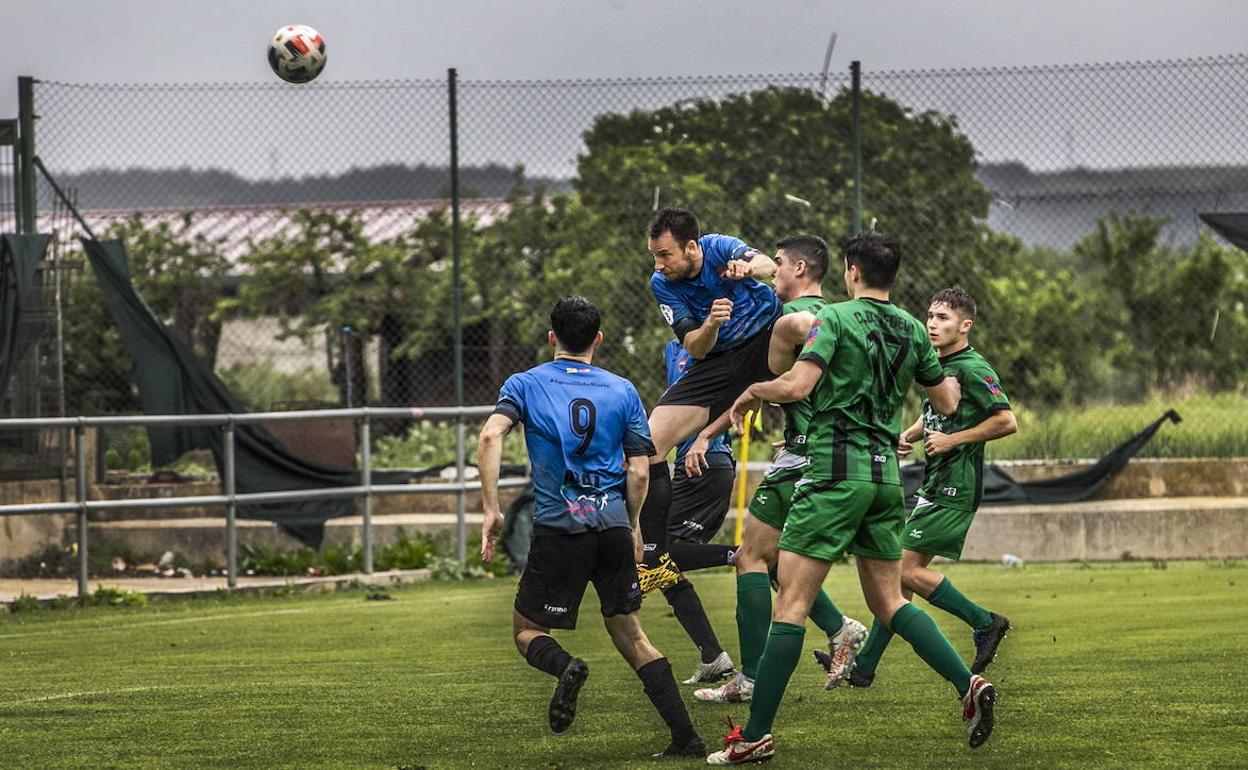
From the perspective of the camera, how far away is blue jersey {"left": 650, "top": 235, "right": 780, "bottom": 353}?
8.27 metres

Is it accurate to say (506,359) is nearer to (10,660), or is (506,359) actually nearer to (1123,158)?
(1123,158)

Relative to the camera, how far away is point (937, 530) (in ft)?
26.8

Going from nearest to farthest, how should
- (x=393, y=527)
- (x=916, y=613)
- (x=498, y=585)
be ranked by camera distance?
1. (x=916, y=613)
2. (x=498, y=585)
3. (x=393, y=527)

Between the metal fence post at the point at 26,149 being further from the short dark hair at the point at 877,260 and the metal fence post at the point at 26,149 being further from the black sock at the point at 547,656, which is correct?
the short dark hair at the point at 877,260

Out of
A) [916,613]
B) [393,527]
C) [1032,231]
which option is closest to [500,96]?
[393,527]

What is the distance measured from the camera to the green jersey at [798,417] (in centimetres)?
757

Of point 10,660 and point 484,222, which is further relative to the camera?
point 484,222

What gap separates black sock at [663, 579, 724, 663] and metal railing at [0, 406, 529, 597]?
17.3 ft

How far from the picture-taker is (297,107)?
15.4 metres

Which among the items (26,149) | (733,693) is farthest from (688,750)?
(26,149)

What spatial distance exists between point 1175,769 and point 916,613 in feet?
3.42

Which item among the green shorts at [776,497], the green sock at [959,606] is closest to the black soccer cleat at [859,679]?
the green sock at [959,606]

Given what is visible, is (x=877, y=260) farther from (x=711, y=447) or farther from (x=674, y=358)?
(x=674, y=358)

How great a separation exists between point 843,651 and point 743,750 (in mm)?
1969
